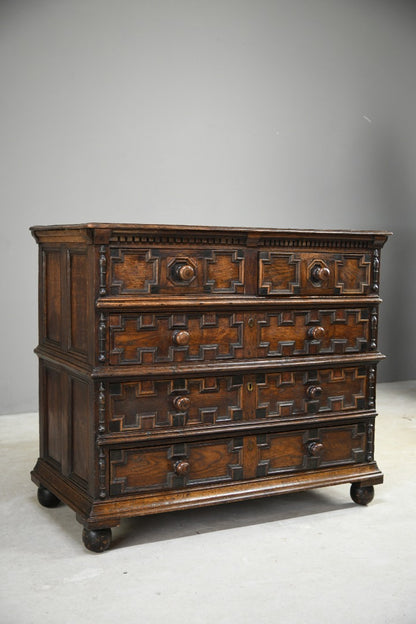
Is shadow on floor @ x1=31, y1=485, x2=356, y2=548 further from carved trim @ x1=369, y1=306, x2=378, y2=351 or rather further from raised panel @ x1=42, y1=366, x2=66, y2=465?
carved trim @ x1=369, y1=306, x2=378, y2=351

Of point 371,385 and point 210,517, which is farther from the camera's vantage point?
point 371,385

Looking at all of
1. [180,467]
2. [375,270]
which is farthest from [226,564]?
[375,270]

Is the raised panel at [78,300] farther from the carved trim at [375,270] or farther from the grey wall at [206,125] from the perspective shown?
the grey wall at [206,125]

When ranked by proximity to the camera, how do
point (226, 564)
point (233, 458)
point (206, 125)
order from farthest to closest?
1. point (206, 125)
2. point (233, 458)
3. point (226, 564)

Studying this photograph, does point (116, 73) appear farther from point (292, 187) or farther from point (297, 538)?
point (297, 538)

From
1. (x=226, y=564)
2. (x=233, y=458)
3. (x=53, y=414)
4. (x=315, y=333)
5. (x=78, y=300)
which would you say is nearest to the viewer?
(x=226, y=564)

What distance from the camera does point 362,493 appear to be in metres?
3.34

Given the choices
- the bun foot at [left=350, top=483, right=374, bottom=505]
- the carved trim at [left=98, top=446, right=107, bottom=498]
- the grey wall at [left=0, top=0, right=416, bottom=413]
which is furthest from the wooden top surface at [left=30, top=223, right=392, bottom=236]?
the grey wall at [left=0, top=0, right=416, bottom=413]

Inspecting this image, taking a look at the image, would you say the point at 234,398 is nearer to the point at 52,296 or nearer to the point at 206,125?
the point at 52,296

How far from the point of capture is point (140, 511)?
2842mm

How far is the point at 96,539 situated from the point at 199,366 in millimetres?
716

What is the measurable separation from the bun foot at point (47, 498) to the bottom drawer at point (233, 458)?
0.56 metres

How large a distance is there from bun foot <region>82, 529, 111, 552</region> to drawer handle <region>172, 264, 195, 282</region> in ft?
3.08

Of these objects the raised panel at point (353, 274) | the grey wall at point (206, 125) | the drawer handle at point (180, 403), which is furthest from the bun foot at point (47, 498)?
the grey wall at point (206, 125)
